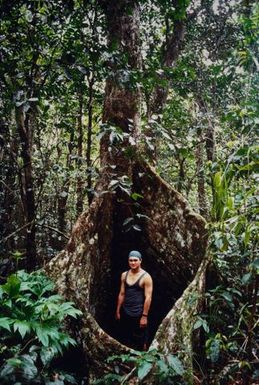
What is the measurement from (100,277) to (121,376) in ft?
5.17

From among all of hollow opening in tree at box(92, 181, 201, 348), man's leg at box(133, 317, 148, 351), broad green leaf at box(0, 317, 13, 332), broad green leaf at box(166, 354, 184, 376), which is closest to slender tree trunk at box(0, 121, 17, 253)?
hollow opening in tree at box(92, 181, 201, 348)

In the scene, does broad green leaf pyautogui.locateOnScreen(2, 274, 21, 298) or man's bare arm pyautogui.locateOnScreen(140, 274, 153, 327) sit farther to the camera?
man's bare arm pyautogui.locateOnScreen(140, 274, 153, 327)

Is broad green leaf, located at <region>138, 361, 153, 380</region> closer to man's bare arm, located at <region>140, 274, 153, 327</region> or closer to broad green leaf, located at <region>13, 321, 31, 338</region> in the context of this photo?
broad green leaf, located at <region>13, 321, 31, 338</region>

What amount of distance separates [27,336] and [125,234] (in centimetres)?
206

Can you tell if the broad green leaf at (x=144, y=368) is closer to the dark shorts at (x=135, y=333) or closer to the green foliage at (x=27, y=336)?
the green foliage at (x=27, y=336)

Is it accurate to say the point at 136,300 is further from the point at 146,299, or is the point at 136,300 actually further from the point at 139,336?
the point at 139,336

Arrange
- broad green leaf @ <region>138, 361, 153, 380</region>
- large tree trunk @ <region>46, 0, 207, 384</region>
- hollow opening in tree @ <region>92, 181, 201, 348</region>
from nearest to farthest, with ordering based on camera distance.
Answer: broad green leaf @ <region>138, 361, 153, 380</region>, large tree trunk @ <region>46, 0, 207, 384</region>, hollow opening in tree @ <region>92, 181, 201, 348</region>

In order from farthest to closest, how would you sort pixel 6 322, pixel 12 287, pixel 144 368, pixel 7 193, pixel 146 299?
pixel 7 193 < pixel 146 299 < pixel 12 287 < pixel 6 322 < pixel 144 368

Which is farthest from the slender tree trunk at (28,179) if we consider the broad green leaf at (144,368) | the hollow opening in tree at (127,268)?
the broad green leaf at (144,368)

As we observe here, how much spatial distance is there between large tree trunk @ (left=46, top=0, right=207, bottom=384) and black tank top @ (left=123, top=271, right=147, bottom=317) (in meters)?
0.41

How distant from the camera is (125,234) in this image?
17.1 feet

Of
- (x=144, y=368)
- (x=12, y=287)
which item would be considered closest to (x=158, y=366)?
(x=144, y=368)

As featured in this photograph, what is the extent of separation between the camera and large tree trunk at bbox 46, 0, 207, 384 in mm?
4398

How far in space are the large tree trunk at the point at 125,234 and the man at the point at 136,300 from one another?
0.33m
